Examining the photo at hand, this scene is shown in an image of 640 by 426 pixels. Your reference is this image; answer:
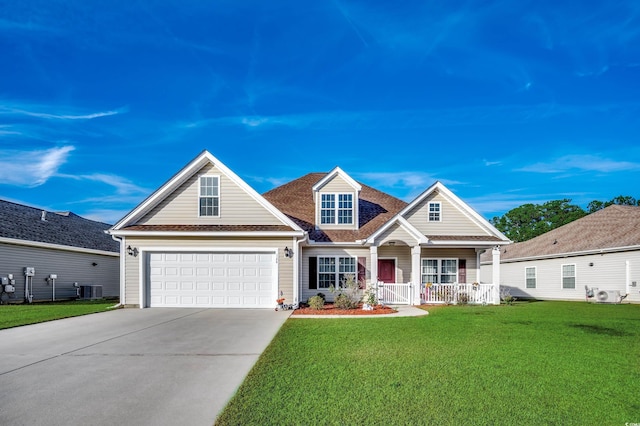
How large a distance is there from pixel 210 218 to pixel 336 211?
5.95 metres

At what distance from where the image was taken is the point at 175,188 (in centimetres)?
1670

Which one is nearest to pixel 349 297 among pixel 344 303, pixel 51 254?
pixel 344 303

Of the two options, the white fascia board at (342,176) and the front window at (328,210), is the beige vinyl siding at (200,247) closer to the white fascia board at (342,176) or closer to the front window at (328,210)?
the front window at (328,210)

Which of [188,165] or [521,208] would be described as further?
[521,208]

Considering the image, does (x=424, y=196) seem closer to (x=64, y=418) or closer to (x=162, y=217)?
(x=162, y=217)

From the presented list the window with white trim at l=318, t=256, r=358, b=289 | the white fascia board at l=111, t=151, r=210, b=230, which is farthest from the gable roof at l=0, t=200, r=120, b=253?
the window with white trim at l=318, t=256, r=358, b=289

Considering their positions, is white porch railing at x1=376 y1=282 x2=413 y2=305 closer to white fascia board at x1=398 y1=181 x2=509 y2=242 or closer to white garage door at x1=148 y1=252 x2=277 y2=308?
white fascia board at x1=398 y1=181 x2=509 y2=242

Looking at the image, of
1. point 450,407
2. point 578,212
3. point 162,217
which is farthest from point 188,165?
point 578,212

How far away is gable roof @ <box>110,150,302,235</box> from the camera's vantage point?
15984 mm

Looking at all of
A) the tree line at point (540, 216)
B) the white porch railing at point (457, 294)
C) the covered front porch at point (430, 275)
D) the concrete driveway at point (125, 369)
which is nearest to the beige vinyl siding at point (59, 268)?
the concrete driveway at point (125, 369)

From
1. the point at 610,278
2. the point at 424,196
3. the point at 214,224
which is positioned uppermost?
the point at 424,196

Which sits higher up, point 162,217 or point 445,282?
point 162,217

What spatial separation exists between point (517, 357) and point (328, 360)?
3.30 meters

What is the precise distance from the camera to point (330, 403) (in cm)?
489
